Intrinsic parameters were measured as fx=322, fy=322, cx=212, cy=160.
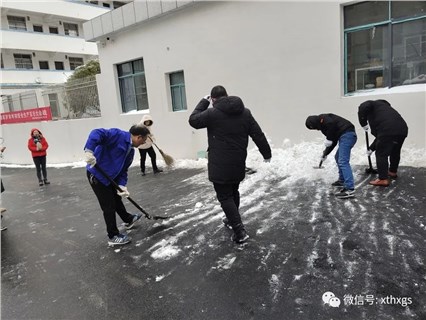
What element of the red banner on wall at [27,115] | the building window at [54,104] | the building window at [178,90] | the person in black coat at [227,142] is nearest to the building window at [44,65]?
the red banner on wall at [27,115]

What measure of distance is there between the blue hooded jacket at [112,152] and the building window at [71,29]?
91.6 ft

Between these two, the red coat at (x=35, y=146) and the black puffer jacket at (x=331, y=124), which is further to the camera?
the red coat at (x=35, y=146)

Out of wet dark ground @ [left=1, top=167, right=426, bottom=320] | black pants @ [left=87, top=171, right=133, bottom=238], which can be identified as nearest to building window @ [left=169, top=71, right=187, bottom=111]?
wet dark ground @ [left=1, top=167, right=426, bottom=320]

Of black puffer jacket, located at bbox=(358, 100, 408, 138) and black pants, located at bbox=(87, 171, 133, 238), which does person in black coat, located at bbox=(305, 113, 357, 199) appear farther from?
black pants, located at bbox=(87, 171, 133, 238)

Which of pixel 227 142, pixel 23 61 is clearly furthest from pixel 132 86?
pixel 23 61

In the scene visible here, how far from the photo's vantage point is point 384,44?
21.8 feet

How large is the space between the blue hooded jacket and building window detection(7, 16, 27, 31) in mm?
26265

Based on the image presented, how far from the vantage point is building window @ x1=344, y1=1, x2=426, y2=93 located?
20.7ft

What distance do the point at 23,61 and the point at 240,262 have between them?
2739 centimetres

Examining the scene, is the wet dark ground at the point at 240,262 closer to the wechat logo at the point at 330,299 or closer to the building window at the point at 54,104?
the wechat logo at the point at 330,299

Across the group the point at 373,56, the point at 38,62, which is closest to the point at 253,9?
the point at 373,56

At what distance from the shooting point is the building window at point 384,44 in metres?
6.32

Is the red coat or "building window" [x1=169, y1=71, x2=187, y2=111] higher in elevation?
"building window" [x1=169, y1=71, x2=187, y2=111]

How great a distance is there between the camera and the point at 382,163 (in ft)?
16.2
